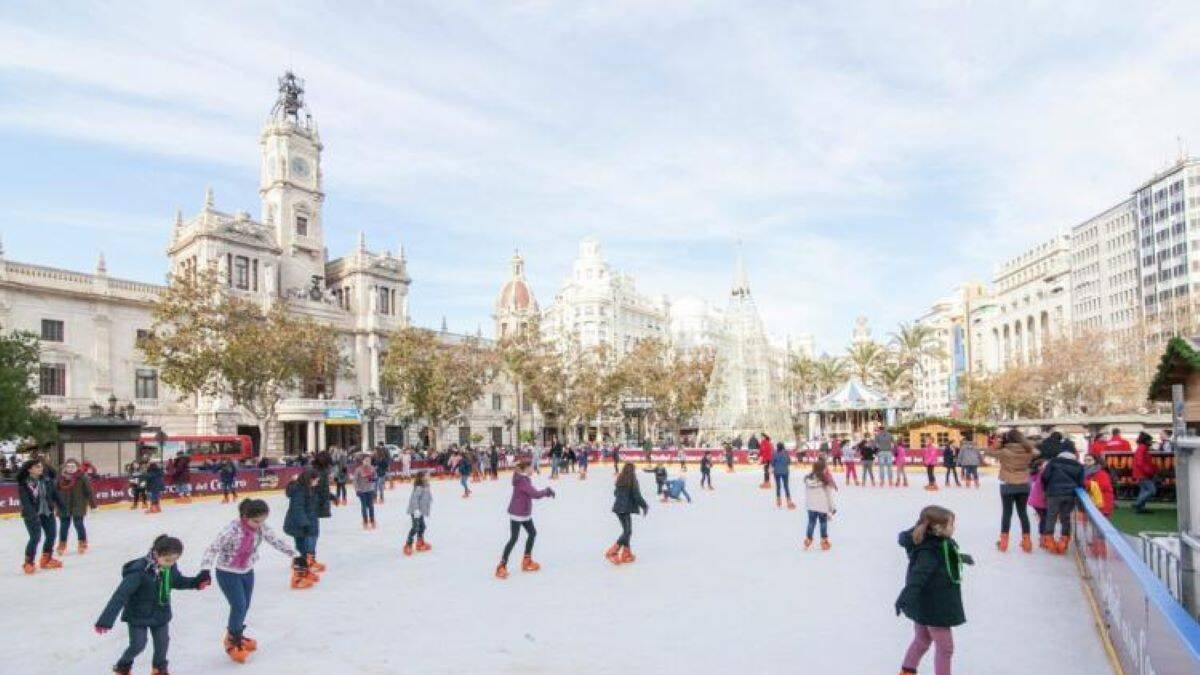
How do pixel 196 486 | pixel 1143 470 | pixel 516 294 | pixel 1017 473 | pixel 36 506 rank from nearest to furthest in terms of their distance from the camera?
pixel 1017 473 → pixel 36 506 → pixel 1143 470 → pixel 196 486 → pixel 516 294

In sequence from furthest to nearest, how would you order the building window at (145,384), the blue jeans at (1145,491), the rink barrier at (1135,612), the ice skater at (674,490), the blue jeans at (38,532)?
the building window at (145,384)
the ice skater at (674,490)
the blue jeans at (1145,491)
the blue jeans at (38,532)
the rink barrier at (1135,612)

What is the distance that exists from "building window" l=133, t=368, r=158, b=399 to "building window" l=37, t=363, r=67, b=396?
3.75 meters

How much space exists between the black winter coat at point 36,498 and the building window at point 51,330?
38.2 m

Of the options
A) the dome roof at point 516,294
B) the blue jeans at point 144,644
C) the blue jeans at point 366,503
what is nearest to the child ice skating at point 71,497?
the blue jeans at point 366,503

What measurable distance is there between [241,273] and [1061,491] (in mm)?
53857

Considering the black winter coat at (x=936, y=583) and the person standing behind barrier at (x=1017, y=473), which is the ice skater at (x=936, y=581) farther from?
the person standing behind barrier at (x=1017, y=473)

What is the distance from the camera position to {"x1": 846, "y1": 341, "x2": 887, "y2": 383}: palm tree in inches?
2420

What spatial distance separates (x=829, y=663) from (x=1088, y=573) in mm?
4615

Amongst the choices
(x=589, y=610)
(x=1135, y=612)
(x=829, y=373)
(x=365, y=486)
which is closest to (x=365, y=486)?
(x=365, y=486)

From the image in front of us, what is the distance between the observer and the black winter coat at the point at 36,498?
1208 centimetres

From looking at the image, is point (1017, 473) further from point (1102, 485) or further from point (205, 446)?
point (205, 446)

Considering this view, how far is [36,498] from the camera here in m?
12.4

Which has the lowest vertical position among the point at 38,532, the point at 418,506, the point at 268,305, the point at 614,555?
the point at 614,555

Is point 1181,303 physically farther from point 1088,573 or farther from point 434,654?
point 434,654
